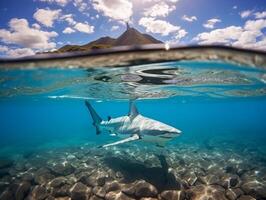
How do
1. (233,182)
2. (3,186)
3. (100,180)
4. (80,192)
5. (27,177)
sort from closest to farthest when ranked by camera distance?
(80,192) → (100,180) → (233,182) → (3,186) → (27,177)

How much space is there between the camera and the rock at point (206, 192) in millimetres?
9398

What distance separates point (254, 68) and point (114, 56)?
9020 mm

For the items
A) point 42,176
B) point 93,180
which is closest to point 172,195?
point 93,180

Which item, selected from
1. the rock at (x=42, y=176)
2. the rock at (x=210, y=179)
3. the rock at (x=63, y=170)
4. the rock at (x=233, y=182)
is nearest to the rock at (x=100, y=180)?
the rock at (x=63, y=170)

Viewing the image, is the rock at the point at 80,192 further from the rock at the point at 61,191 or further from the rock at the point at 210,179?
the rock at the point at 210,179

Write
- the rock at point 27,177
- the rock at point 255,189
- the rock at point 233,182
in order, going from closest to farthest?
the rock at point 255,189 < the rock at point 233,182 < the rock at point 27,177

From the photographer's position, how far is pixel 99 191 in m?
10.0

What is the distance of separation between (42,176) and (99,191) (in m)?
3.73

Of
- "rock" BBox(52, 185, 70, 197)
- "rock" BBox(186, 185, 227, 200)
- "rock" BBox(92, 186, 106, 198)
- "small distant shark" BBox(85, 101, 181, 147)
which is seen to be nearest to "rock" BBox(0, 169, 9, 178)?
"rock" BBox(52, 185, 70, 197)

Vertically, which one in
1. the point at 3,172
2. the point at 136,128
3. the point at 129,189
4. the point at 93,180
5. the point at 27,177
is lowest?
the point at 3,172

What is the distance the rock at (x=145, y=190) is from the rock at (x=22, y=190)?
529cm

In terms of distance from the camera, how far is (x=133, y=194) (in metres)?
9.59

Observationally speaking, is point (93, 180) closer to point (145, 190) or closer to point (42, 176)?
point (145, 190)

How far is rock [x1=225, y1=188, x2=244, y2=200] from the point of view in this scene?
946cm
